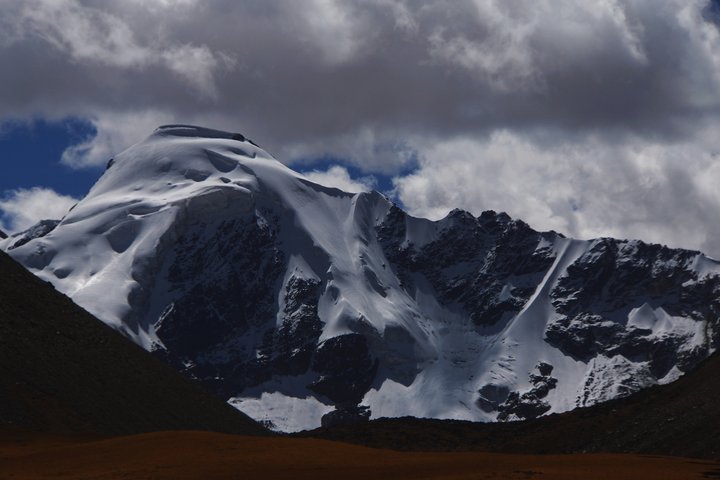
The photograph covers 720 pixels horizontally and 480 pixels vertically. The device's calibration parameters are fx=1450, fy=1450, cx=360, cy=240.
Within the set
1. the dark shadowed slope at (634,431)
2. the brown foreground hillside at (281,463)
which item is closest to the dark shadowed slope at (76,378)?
the brown foreground hillside at (281,463)

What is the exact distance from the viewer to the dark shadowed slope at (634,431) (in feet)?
494

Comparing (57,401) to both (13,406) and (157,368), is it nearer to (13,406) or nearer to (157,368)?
(13,406)

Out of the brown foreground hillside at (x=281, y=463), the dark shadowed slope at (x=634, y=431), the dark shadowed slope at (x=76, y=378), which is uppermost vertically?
the dark shadowed slope at (x=634, y=431)

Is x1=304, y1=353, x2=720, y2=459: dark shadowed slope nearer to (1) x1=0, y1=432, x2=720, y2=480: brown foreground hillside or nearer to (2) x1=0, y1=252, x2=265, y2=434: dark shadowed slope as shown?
(2) x1=0, y1=252, x2=265, y2=434: dark shadowed slope

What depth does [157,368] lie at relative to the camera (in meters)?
147

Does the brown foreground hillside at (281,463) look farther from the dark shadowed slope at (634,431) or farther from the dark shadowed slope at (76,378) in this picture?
the dark shadowed slope at (634,431)

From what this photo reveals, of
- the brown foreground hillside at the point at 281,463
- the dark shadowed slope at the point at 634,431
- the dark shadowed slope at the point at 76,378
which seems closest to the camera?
the brown foreground hillside at the point at 281,463

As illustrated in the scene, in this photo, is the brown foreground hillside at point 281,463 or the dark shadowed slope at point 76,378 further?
the dark shadowed slope at point 76,378

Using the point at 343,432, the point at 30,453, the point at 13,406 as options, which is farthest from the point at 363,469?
the point at 343,432

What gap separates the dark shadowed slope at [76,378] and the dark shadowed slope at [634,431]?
42.8m

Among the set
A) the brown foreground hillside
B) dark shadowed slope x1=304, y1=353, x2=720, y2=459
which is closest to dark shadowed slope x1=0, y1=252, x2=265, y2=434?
the brown foreground hillside

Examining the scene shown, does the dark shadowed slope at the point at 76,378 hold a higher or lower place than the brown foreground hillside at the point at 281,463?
higher

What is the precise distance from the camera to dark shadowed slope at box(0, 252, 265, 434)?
120m

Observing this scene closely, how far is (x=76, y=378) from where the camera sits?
421 feet
